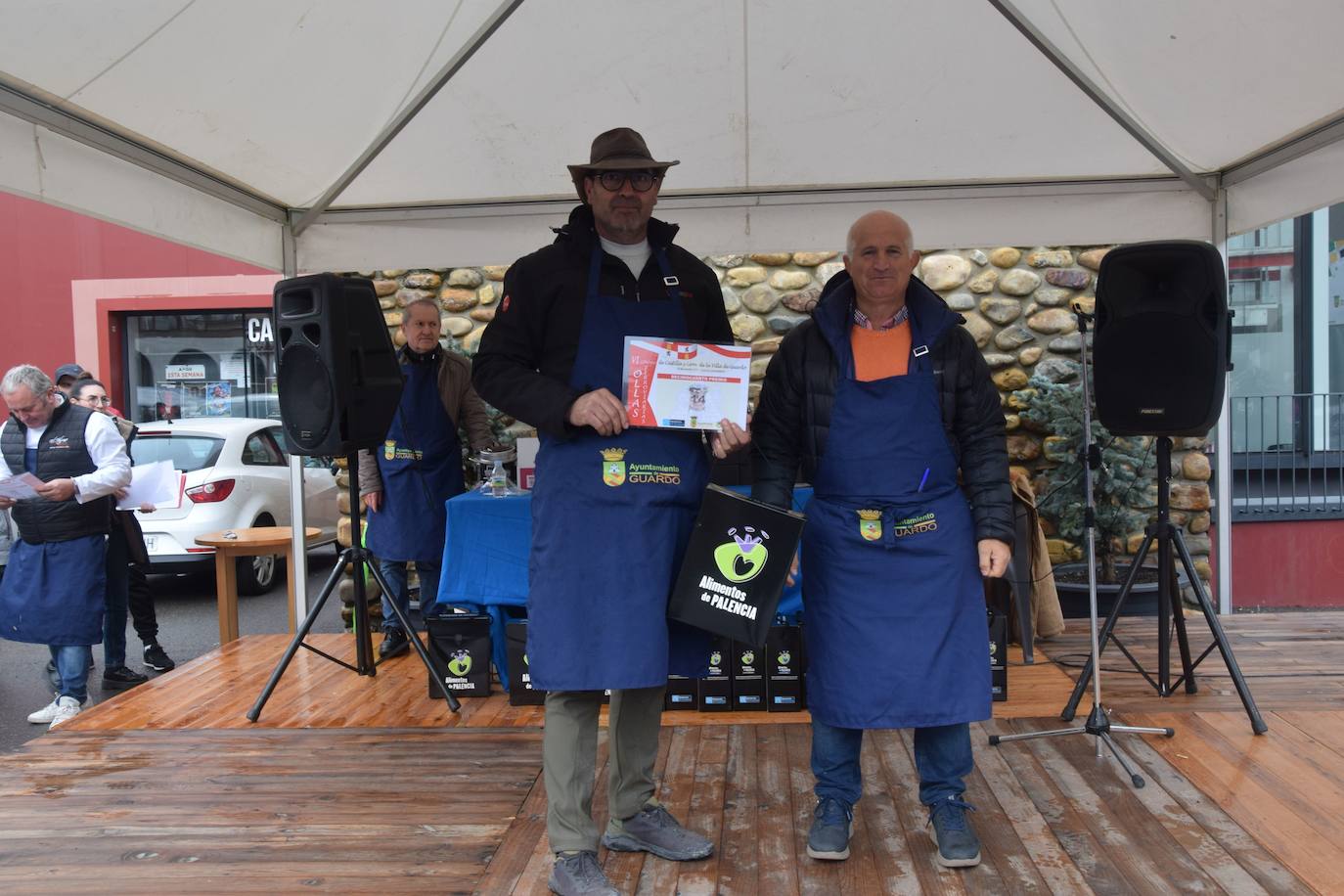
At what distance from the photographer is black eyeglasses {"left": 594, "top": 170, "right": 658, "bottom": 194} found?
2.53m

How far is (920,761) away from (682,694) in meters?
1.47

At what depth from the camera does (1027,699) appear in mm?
4094

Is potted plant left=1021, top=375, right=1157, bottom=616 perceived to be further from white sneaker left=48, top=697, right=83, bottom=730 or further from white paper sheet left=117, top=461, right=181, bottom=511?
white sneaker left=48, top=697, right=83, bottom=730

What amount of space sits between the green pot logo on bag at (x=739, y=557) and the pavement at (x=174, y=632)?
330cm

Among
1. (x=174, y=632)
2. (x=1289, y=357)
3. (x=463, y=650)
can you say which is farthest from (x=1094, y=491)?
(x=174, y=632)

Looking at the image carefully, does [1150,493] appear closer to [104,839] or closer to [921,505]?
[921,505]

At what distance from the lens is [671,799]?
123 inches

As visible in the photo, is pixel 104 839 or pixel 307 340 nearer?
pixel 104 839

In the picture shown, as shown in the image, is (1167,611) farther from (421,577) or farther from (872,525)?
(421,577)

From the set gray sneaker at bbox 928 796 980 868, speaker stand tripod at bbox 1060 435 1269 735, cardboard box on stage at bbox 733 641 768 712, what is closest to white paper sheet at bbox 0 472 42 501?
cardboard box on stage at bbox 733 641 768 712

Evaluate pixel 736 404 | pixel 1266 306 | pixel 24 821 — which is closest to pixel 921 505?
pixel 736 404

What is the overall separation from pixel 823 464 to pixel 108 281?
10779 mm

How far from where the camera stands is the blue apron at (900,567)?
2617 millimetres

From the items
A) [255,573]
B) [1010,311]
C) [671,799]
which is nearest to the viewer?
[671,799]
